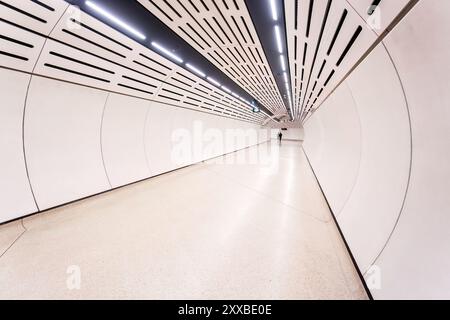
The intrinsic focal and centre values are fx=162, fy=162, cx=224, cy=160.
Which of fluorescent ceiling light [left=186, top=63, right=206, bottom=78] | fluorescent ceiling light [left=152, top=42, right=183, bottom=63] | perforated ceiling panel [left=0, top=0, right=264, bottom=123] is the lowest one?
perforated ceiling panel [left=0, top=0, right=264, bottom=123]

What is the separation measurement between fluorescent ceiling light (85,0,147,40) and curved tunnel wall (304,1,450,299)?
3504 millimetres

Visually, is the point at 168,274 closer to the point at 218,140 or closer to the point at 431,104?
the point at 431,104

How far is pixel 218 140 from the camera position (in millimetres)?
10930

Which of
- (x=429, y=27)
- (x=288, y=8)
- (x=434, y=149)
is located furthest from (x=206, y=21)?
(x=434, y=149)

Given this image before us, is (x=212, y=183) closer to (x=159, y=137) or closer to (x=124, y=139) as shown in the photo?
(x=159, y=137)

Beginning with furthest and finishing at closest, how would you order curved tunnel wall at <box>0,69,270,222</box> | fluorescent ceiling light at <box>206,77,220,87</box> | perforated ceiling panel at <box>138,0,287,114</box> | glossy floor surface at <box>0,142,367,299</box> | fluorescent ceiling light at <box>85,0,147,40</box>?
fluorescent ceiling light at <box>206,77,220,87</box> < curved tunnel wall at <box>0,69,270,222</box> < perforated ceiling panel at <box>138,0,287,114</box> < fluorescent ceiling light at <box>85,0,147,40</box> < glossy floor surface at <box>0,142,367,299</box>

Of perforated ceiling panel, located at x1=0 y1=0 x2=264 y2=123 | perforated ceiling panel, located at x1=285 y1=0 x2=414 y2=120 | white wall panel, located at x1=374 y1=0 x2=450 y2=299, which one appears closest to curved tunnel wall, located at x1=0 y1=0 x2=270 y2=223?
perforated ceiling panel, located at x1=0 y1=0 x2=264 y2=123

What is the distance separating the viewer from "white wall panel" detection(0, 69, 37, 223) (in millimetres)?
2822

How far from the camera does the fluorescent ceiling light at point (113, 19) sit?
2.22 metres

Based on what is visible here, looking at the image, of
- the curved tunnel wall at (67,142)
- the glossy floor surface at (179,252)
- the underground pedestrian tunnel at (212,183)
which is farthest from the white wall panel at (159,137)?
the glossy floor surface at (179,252)

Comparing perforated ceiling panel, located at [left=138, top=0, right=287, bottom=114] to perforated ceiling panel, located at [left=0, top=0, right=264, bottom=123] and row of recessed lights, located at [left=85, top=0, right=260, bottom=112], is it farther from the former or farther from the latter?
perforated ceiling panel, located at [left=0, top=0, right=264, bottom=123]

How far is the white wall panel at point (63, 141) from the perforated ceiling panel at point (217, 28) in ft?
8.82

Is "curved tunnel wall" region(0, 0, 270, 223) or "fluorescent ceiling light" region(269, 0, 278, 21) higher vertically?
"fluorescent ceiling light" region(269, 0, 278, 21)

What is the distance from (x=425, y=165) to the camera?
119cm
